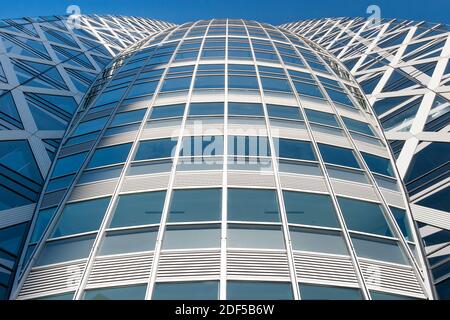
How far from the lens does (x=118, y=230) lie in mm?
14180

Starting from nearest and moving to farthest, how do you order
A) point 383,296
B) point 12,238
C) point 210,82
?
point 383,296 → point 12,238 → point 210,82

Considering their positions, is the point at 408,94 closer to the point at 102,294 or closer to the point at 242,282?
the point at 242,282

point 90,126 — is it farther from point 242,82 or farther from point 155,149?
point 242,82

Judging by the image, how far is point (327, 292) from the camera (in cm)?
1198

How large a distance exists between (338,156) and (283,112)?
3.87m

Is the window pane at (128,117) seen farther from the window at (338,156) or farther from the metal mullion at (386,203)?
the metal mullion at (386,203)

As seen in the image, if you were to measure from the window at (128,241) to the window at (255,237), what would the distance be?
2401mm

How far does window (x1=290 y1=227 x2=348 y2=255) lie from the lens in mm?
13516

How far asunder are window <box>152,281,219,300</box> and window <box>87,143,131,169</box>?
7.17m

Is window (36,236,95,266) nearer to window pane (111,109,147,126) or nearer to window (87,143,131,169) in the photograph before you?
window (87,143,131,169)

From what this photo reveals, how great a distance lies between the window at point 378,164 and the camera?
61.0ft

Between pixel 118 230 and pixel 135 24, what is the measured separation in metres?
50.9

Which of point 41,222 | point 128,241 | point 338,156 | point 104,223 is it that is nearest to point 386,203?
point 338,156
